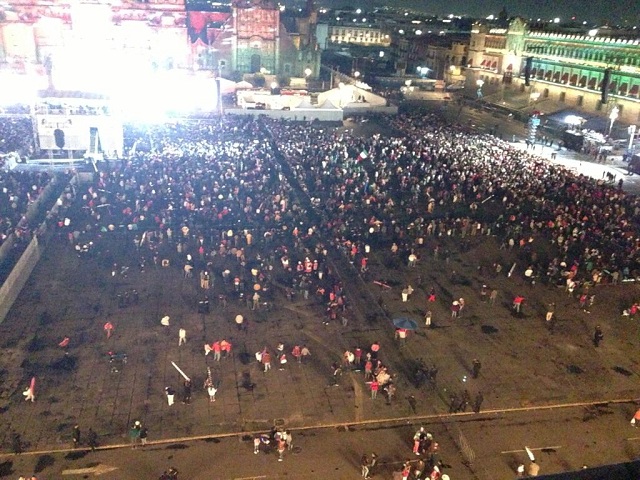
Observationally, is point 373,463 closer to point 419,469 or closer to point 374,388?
point 419,469

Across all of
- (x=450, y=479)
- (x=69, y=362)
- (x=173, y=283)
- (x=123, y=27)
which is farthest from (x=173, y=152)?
(x=123, y=27)

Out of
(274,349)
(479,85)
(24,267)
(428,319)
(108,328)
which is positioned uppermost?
(479,85)

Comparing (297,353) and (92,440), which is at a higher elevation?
(297,353)

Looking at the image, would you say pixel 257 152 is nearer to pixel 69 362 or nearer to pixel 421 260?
pixel 421 260

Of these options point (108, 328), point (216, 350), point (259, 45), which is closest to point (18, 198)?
point (108, 328)

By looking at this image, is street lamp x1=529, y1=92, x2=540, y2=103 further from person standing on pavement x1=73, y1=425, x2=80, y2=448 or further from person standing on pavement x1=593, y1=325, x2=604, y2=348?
person standing on pavement x1=73, y1=425, x2=80, y2=448

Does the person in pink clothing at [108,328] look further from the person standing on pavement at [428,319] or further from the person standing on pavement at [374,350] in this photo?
the person standing on pavement at [428,319]

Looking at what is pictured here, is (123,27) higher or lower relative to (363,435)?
higher
